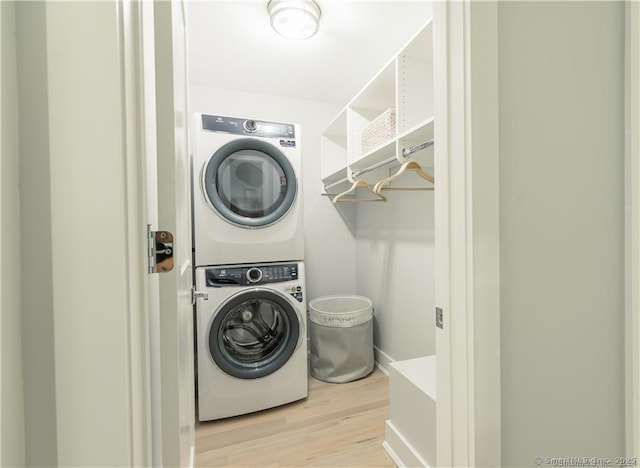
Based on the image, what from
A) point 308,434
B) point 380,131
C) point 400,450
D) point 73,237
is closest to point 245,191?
point 380,131

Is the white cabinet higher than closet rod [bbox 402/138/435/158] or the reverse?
higher

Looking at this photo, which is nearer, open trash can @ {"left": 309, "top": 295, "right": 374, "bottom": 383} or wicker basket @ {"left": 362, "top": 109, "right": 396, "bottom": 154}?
wicker basket @ {"left": 362, "top": 109, "right": 396, "bottom": 154}

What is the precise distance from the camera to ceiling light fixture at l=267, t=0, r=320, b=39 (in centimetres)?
141

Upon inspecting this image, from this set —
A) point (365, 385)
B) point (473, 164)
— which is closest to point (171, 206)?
point (473, 164)

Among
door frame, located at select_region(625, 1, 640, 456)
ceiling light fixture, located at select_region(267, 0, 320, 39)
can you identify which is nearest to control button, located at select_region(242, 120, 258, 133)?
ceiling light fixture, located at select_region(267, 0, 320, 39)

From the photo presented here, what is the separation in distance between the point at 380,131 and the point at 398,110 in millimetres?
262

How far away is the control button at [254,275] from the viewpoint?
172 centimetres

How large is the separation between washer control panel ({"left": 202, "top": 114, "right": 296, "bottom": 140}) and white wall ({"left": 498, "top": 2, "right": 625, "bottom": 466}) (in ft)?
4.35

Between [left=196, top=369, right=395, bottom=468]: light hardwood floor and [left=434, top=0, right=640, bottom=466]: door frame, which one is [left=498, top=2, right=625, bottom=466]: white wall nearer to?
[left=434, top=0, right=640, bottom=466]: door frame

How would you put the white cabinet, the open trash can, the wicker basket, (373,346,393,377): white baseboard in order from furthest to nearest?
(373,346,393,377): white baseboard → the open trash can → the wicker basket → the white cabinet

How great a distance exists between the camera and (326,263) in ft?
8.79

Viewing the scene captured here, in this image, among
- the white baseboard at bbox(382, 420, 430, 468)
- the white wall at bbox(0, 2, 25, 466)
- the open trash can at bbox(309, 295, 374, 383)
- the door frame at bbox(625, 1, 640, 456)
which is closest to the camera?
the white wall at bbox(0, 2, 25, 466)

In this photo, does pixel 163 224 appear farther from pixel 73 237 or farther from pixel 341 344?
pixel 341 344

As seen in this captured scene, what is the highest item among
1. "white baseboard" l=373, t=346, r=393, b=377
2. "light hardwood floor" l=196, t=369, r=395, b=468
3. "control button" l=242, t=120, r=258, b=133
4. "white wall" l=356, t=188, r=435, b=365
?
"control button" l=242, t=120, r=258, b=133
